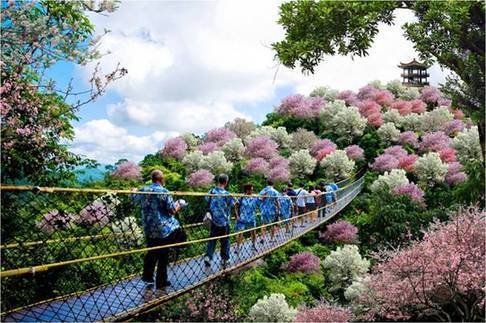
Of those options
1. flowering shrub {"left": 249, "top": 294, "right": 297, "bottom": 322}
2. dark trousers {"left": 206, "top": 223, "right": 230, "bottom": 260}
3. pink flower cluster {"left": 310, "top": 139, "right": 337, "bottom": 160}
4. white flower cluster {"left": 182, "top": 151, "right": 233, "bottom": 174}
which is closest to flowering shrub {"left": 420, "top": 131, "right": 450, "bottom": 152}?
pink flower cluster {"left": 310, "top": 139, "right": 337, "bottom": 160}

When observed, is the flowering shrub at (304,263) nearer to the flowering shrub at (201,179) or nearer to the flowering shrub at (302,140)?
the flowering shrub at (201,179)

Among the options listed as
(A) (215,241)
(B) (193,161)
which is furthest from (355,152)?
(A) (215,241)

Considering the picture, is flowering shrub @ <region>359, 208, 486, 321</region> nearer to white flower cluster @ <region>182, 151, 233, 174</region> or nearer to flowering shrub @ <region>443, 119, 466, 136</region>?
white flower cluster @ <region>182, 151, 233, 174</region>

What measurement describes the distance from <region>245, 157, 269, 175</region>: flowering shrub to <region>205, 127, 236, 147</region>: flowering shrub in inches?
171

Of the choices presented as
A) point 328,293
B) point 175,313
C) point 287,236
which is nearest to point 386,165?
point 328,293

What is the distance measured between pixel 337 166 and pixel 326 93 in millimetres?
11735

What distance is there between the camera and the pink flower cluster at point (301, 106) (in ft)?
94.0

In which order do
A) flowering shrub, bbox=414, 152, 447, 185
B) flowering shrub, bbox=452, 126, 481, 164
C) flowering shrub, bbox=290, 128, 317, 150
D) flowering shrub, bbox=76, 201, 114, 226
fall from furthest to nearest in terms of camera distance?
flowering shrub, bbox=290, 128, 317, 150, flowering shrub, bbox=452, 126, 481, 164, flowering shrub, bbox=414, 152, 447, 185, flowering shrub, bbox=76, 201, 114, 226

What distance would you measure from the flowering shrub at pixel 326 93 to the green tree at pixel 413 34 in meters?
21.4

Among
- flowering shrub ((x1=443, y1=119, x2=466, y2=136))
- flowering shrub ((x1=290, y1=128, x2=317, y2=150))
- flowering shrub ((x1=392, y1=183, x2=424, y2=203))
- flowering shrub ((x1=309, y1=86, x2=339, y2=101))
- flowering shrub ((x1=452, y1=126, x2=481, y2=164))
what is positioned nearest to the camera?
flowering shrub ((x1=392, y1=183, x2=424, y2=203))

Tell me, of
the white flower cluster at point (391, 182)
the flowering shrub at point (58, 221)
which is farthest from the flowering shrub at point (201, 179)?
the flowering shrub at point (58, 221)

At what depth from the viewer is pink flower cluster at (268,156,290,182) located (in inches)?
795

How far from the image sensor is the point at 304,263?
14609 millimetres

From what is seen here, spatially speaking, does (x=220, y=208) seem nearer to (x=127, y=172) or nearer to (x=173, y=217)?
(x=173, y=217)
